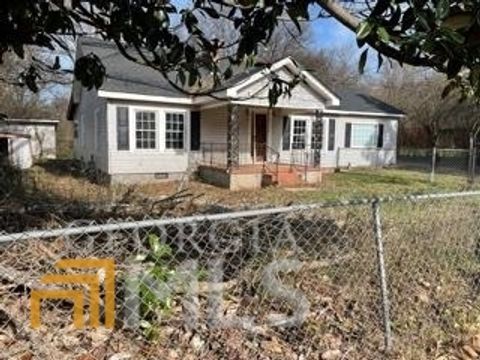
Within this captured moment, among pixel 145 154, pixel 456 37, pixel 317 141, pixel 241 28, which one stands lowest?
pixel 145 154

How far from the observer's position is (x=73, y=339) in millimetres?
2939

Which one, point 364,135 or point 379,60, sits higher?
point 379,60

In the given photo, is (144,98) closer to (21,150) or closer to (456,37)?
(21,150)

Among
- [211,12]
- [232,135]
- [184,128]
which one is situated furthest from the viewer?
[184,128]

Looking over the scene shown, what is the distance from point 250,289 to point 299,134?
18386 millimetres

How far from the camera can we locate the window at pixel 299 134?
21562 millimetres

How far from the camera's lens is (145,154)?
1759 centimetres

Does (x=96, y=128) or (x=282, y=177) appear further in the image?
(x=96, y=128)

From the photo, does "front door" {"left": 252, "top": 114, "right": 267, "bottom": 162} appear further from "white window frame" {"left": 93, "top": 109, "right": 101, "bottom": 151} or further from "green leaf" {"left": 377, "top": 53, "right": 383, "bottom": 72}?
"green leaf" {"left": 377, "top": 53, "right": 383, "bottom": 72}

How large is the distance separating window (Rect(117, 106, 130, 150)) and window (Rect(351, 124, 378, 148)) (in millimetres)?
11889

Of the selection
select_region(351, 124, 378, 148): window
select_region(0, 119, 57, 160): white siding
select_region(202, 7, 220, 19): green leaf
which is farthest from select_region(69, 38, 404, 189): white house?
select_region(202, 7, 220, 19): green leaf

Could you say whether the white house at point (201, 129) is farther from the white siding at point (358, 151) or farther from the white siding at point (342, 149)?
the white siding at point (358, 151)

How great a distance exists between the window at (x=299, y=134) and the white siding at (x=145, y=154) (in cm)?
526

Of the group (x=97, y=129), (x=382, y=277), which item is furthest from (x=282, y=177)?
(x=382, y=277)
